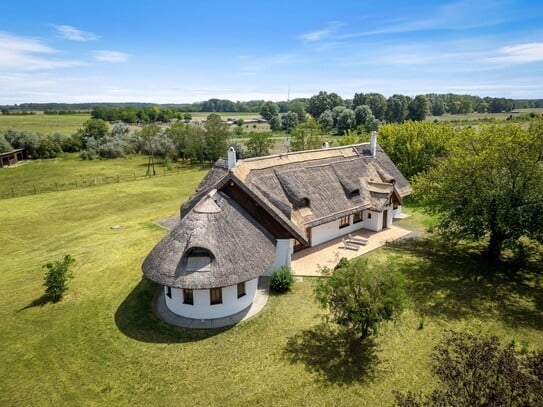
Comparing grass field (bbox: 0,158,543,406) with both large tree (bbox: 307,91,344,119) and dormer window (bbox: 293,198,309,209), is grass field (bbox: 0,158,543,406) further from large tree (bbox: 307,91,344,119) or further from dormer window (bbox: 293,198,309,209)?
large tree (bbox: 307,91,344,119)

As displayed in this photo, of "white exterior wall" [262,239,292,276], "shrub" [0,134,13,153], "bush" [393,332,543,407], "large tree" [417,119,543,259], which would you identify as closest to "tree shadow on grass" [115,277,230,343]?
"white exterior wall" [262,239,292,276]

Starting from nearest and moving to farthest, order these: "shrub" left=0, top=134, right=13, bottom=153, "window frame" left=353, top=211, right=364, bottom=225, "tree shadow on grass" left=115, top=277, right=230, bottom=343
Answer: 1. "tree shadow on grass" left=115, top=277, right=230, bottom=343
2. "window frame" left=353, top=211, right=364, bottom=225
3. "shrub" left=0, top=134, right=13, bottom=153

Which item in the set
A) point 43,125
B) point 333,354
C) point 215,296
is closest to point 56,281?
point 215,296

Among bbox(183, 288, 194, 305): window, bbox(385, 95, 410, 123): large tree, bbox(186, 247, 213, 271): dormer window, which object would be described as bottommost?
bbox(183, 288, 194, 305): window

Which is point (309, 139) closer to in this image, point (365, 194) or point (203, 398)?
point (365, 194)

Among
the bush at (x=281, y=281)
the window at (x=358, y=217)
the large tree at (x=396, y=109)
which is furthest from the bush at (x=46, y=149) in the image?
the large tree at (x=396, y=109)

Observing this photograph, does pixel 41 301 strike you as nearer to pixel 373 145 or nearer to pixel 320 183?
pixel 320 183

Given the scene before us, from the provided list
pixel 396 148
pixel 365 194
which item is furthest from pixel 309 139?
pixel 365 194
